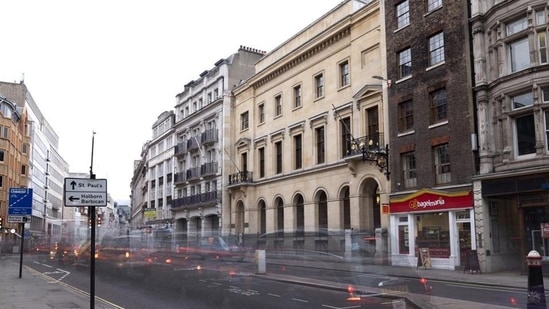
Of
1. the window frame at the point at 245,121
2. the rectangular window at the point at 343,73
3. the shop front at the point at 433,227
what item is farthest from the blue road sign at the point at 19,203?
the window frame at the point at 245,121

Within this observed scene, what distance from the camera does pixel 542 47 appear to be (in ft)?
74.3

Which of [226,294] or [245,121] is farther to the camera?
[245,121]

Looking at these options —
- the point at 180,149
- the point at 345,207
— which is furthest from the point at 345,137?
the point at 180,149

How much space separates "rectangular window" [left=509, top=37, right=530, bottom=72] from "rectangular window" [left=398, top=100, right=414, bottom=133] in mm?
6180

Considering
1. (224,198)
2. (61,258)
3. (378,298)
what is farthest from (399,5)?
(61,258)

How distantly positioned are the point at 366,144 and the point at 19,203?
62.3 ft

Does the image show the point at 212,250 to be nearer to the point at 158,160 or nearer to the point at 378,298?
the point at 378,298

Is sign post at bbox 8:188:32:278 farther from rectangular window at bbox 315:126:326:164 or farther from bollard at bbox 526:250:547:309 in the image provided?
bollard at bbox 526:250:547:309

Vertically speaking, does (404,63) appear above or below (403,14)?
below

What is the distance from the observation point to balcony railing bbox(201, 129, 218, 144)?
5197cm

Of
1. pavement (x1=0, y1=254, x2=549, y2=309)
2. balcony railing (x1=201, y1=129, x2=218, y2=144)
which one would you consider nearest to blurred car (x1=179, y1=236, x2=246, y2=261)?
pavement (x1=0, y1=254, x2=549, y2=309)

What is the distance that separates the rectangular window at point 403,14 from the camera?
2961 cm

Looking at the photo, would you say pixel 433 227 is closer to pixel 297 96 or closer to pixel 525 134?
pixel 525 134

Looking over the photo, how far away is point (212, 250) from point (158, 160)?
5019 cm
